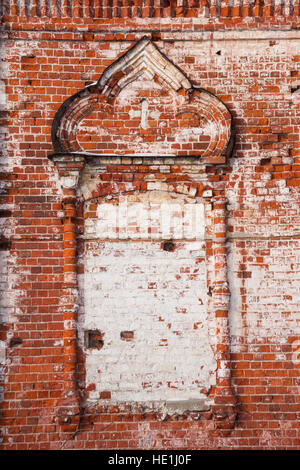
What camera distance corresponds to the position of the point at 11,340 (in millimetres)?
6270

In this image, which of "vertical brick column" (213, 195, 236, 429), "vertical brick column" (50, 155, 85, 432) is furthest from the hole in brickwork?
"vertical brick column" (213, 195, 236, 429)

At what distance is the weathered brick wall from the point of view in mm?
6227

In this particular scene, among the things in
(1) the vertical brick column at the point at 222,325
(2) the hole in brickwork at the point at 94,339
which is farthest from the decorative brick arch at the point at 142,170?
(2) the hole in brickwork at the point at 94,339

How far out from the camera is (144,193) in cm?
661

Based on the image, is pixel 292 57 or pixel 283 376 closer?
pixel 283 376

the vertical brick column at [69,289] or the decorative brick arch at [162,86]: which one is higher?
the decorative brick arch at [162,86]

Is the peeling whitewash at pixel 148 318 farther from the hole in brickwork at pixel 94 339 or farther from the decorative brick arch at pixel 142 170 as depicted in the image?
the decorative brick arch at pixel 142 170

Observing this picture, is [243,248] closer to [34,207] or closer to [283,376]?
[283,376]

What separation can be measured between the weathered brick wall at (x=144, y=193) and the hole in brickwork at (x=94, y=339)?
0.16ft

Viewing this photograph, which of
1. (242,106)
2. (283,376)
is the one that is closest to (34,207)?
(242,106)

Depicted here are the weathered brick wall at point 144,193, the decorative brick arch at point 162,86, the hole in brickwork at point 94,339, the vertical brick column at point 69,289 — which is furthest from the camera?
the decorative brick arch at point 162,86

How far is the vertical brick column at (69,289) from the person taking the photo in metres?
6.12

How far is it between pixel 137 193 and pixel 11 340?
211cm

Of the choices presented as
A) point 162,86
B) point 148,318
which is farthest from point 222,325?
point 162,86
